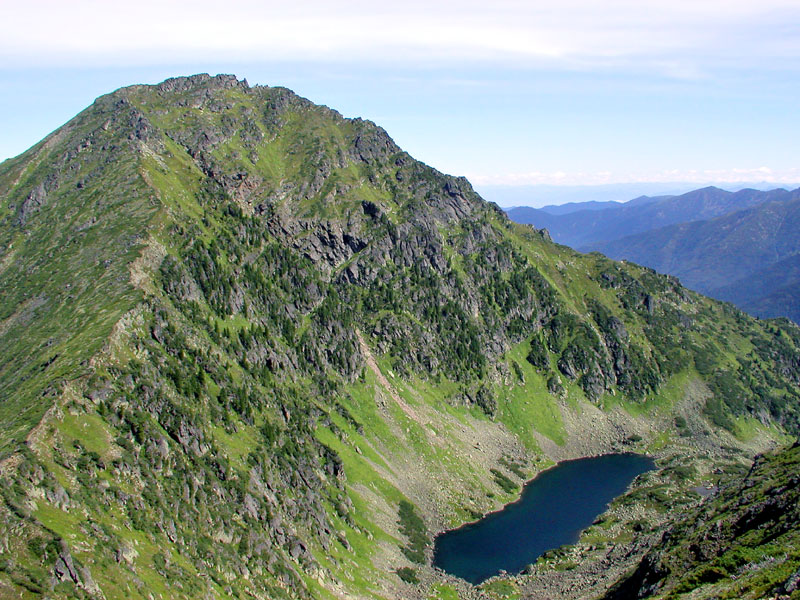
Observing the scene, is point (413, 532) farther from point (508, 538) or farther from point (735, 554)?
point (735, 554)

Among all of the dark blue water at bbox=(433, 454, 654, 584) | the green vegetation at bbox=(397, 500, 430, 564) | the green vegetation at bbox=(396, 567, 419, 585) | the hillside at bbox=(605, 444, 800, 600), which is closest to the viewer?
the hillside at bbox=(605, 444, 800, 600)

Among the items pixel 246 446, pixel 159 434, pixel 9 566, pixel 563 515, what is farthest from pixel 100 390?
pixel 563 515

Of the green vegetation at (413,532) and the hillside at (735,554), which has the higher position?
the hillside at (735,554)

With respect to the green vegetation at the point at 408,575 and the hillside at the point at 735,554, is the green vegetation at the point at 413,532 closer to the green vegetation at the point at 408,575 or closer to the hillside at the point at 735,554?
the green vegetation at the point at 408,575

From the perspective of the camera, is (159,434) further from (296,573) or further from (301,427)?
(301,427)

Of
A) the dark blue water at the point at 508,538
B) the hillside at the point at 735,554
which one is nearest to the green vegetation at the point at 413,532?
the dark blue water at the point at 508,538

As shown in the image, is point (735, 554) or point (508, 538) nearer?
point (735, 554)

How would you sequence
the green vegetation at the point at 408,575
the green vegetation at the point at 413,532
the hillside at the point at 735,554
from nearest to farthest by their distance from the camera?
1. the hillside at the point at 735,554
2. the green vegetation at the point at 408,575
3. the green vegetation at the point at 413,532

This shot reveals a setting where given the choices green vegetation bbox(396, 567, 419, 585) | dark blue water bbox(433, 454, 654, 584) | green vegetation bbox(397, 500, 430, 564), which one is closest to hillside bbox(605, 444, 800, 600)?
dark blue water bbox(433, 454, 654, 584)

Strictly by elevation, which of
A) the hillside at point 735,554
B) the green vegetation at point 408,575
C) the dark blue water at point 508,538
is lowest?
the dark blue water at point 508,538

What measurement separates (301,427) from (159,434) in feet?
186

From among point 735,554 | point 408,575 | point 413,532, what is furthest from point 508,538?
point 735,554

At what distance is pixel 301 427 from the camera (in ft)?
586

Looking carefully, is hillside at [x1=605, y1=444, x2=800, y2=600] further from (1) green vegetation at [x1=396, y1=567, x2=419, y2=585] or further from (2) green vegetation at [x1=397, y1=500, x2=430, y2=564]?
(2) green vegetation at [x1=397, y1=500, x2=430, y2=564]
